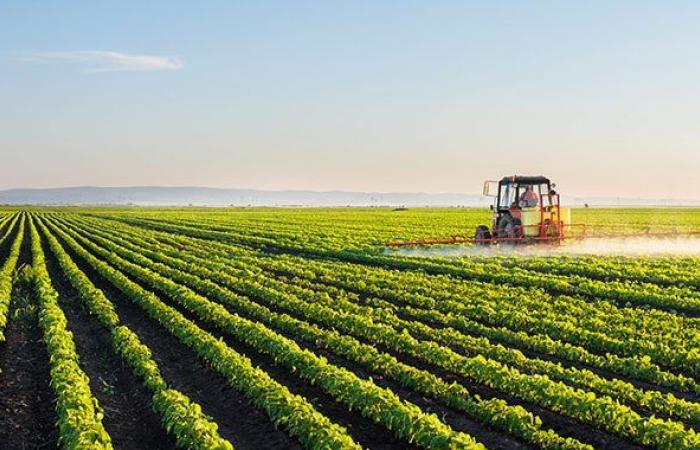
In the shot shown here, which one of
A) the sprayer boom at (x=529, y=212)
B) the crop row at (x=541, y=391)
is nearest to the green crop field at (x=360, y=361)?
the crop row at (x=541, y=391)

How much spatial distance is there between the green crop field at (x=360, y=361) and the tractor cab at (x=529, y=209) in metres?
4.62

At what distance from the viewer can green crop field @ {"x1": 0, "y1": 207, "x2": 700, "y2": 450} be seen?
25.9ft

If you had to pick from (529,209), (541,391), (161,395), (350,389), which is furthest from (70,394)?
(529,209)

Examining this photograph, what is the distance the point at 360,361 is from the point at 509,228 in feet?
51.7

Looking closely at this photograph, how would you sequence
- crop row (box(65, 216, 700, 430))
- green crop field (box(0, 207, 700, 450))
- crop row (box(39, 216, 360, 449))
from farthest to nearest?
1. crop row (box(65, 216, 700, 430))
2. green crop field (box(0, 207, 700, 450))
3. crop row (box(39, 216, 360, 449))

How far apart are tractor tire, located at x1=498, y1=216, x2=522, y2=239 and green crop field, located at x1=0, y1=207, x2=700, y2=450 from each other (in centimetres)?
468

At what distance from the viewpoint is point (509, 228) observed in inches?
1002

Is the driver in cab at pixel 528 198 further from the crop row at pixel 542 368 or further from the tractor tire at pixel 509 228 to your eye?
the crop row at pixel 542 368

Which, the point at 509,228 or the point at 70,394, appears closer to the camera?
the point at 70,394

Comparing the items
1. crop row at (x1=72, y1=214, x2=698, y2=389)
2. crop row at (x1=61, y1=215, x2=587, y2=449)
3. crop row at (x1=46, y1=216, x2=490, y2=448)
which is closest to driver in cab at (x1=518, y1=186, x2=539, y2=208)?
crop row at (x1=72, y1=214, x2=698, y2=389)

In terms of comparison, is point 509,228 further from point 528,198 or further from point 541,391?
point 541,391

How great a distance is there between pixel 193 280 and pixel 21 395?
32.1 feet

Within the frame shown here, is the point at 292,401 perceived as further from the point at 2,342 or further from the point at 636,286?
the point at 636,286

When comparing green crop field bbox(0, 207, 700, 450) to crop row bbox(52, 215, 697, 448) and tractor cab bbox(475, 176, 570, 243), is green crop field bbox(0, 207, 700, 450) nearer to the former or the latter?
crop row bbox(52, 215, 697, 448)
